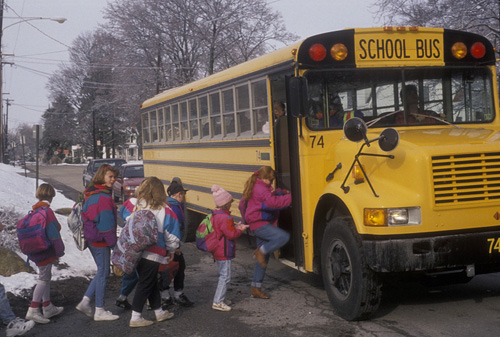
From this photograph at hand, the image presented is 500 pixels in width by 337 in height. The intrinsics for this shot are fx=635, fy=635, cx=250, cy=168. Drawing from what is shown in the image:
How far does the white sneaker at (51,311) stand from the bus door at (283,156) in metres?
2.30

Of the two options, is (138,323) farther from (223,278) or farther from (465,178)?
(465,178)

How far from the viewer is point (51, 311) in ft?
19.6

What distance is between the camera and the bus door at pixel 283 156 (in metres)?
6.35

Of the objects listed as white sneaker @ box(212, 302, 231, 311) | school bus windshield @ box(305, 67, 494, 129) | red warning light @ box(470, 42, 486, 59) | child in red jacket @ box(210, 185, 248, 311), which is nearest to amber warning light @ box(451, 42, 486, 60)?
red warning light @ box(470, 42, 486, 59)

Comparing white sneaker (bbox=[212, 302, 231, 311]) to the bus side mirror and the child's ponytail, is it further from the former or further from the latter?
the bus side mirror

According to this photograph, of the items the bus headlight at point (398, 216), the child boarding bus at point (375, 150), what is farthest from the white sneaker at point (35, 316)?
the bus headlight at point (398, 216)

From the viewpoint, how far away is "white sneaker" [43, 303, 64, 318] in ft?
19.4

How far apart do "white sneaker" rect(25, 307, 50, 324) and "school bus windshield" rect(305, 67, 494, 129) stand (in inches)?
120

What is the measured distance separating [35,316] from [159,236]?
1.41 metres

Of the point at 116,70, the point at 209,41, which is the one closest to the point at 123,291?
the point at 209,41

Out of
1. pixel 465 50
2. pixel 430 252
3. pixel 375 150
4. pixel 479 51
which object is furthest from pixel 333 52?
pixel 430 252

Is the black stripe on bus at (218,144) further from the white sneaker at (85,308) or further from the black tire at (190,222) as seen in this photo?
the white sneaker at (85,308)

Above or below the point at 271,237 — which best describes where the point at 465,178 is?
above

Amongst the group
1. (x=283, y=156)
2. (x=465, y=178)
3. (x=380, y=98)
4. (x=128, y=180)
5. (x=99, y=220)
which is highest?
(x=380, y=98)
